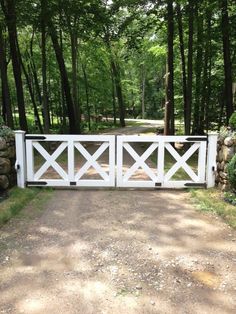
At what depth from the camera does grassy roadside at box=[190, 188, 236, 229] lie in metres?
5.20

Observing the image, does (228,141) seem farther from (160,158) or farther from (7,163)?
(7,163)

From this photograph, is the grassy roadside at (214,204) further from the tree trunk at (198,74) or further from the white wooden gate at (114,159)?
the tree trunk at (198,74)

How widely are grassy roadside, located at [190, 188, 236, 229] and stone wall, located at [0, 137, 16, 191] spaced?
3.56 m

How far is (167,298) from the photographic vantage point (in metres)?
3.04

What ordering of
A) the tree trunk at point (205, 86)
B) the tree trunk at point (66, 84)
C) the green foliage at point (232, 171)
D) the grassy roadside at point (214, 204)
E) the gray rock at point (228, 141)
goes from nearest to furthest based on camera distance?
1. the grassy roadside at point (214, 204)
2. the green foliage at point (232, 171)
3. the gray rock at point (228, 141)
4. the tree trunk at point (205, 86)
5. the tree trunk at point (66, 84)

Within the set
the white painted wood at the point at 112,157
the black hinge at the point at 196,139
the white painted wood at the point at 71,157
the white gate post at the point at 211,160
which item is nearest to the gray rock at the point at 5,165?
the white painted wood at the point at 71,157

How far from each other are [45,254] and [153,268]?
1235mm

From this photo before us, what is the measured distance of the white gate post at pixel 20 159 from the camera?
271 inches

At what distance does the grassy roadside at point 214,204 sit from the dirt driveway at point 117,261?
7.8 inches

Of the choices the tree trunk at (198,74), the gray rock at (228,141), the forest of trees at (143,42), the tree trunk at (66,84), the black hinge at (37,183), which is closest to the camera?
the gray rock at (228,141)

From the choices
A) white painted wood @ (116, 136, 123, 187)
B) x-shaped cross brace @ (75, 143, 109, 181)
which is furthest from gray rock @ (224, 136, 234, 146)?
x-shaped cross brace @ (75, 143, 109, 181)

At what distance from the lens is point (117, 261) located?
12.3 feet

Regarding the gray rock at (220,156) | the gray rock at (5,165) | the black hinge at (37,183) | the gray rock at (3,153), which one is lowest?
the black hinge at (37,183)

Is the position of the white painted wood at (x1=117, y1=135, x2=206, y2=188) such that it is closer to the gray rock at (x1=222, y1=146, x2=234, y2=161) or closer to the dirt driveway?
the gray rock at (x1=222, y1=146, x2=234, y2=161)
